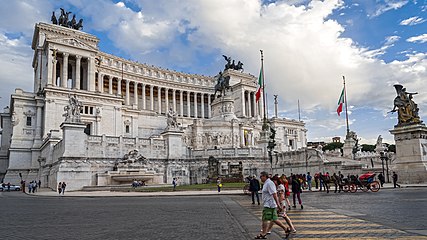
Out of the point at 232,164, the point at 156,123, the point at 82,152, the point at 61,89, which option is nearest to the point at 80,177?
the point at 82,152

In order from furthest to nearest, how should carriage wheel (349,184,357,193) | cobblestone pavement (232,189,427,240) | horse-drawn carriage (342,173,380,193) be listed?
1. carriage wheel (349,184,357,193)
2. horse-drawn carriage (342,173,380,193)
3. cobblestone pavement (232,189,427,240)

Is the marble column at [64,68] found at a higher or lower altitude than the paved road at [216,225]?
higher

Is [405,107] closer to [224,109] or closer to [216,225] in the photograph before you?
[216,225]

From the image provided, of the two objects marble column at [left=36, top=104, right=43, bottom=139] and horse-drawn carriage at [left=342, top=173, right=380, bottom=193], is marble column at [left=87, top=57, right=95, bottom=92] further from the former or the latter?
horse-drawn carriage at [left=342, top=173, right=380, bottom=193]

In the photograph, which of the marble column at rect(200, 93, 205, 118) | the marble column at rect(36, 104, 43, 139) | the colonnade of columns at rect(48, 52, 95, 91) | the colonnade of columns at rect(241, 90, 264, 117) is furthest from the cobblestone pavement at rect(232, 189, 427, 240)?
the marble column at rect(200, 93, 205, 118)

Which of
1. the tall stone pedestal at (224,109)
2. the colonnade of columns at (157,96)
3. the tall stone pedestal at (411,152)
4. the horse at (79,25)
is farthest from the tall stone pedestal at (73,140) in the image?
the horse at (79,25)

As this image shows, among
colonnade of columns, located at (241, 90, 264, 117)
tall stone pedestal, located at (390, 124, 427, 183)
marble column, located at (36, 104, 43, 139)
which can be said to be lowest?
tall stone pedestal, located at (390, 124, 427, 183)

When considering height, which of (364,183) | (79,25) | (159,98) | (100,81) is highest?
(79,25)

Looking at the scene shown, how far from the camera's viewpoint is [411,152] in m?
29.7

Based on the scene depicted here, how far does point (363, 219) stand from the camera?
1195cm

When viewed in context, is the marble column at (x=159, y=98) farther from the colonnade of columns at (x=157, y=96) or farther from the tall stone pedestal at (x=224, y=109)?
the tall stone pedestal at (x=224, y=109)

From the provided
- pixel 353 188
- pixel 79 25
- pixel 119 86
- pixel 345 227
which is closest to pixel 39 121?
pixel 79 25

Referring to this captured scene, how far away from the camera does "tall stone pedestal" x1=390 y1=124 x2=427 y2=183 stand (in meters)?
29.3

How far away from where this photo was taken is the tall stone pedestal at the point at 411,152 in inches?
1153
